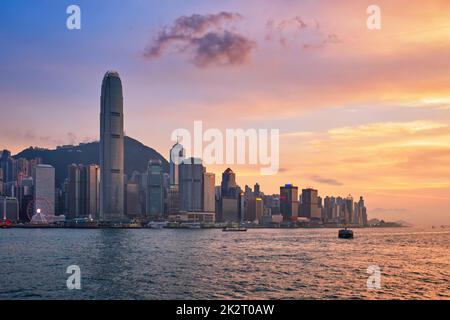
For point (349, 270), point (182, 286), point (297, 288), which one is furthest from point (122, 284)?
point (349, 270)

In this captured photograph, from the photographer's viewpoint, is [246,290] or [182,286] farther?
[182,286]
